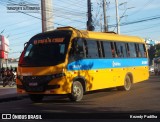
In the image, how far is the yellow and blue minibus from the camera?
16.0 meters

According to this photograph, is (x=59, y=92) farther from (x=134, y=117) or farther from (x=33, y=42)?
(x=134, y=117)

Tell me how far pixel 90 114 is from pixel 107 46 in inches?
306

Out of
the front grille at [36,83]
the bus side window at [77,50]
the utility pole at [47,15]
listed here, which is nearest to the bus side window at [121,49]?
the bus side window at [77,50]

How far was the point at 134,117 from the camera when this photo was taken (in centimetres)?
1142

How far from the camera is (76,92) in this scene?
16.8 meters

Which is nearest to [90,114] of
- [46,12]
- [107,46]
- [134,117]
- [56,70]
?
[134,117]

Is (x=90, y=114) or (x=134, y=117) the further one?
(x=90, y=114)

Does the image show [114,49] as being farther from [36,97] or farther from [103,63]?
[36,97]

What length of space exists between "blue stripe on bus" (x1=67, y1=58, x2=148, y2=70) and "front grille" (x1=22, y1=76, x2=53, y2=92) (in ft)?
3.65

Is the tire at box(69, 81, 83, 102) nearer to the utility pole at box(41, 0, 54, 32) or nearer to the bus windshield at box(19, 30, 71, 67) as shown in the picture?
the bus windshield at box(19, 30, 71, 67)

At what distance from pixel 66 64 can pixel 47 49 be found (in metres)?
1.23

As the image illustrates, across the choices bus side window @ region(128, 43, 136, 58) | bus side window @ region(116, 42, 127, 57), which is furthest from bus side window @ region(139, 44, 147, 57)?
bus side window @ region(116, 42, 127, 57)

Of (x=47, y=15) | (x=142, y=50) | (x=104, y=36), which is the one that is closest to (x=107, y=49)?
(x=104, y=36)

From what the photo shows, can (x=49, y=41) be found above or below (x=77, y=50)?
above
